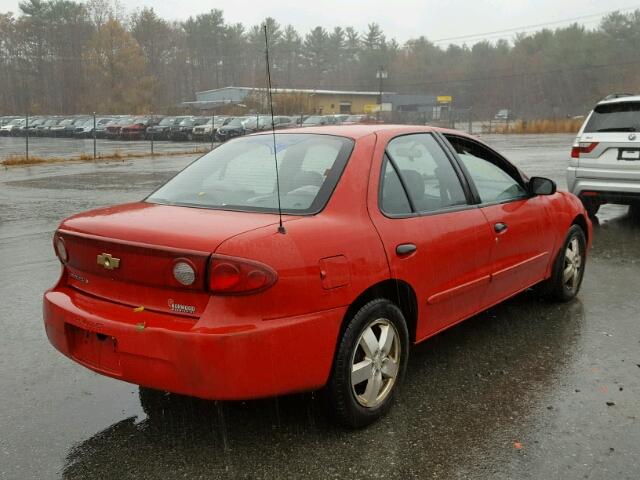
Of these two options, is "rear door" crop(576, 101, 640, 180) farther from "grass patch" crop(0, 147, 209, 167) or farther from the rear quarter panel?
"grass patch" crop(0, 147, 209, 167)

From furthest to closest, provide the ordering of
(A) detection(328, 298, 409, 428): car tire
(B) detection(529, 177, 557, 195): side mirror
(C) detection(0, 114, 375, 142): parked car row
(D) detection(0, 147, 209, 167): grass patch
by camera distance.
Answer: (C) detection(0, 114, 375, 142): parked car row, (D) detection(0, 147, 209, 167): grass patch, (B) detection(529, 177, 557, 195): side mirror, (A) detection(328, 298, 409, 428): car tire

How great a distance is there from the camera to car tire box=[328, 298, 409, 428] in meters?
3.07

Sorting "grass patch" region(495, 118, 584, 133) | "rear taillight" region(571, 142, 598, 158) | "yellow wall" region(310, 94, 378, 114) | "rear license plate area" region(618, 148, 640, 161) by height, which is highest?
"yellow wall" region(310, 94, 378, 114)

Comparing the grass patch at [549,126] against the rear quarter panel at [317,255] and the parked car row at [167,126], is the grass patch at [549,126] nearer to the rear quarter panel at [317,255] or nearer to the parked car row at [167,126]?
the parked car row at [167,126]

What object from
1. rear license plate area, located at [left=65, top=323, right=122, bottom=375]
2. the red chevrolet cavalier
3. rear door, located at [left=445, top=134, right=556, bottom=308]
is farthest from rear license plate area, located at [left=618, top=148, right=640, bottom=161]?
rear license plate area, located at [left=65, top=323, right=122, bottom=375]

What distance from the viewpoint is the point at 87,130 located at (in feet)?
149

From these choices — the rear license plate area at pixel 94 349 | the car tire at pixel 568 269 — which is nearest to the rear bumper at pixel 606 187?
the car tire at pixel 568 269

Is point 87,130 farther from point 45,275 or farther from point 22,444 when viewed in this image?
point 22,444

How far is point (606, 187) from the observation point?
8648mm

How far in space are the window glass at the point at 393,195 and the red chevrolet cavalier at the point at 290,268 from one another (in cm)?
1

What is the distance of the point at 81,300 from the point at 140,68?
8311cm

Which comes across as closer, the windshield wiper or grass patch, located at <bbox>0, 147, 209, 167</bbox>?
the windshield wiper

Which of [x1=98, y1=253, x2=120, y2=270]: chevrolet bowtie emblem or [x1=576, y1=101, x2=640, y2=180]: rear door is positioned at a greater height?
[x1=576, y1=101, x2=640, y2=180]: rear door

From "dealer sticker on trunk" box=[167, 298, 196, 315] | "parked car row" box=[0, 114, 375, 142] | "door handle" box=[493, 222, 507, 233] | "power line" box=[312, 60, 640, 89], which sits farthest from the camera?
"power line" box=[312, 60, 640, 89]
